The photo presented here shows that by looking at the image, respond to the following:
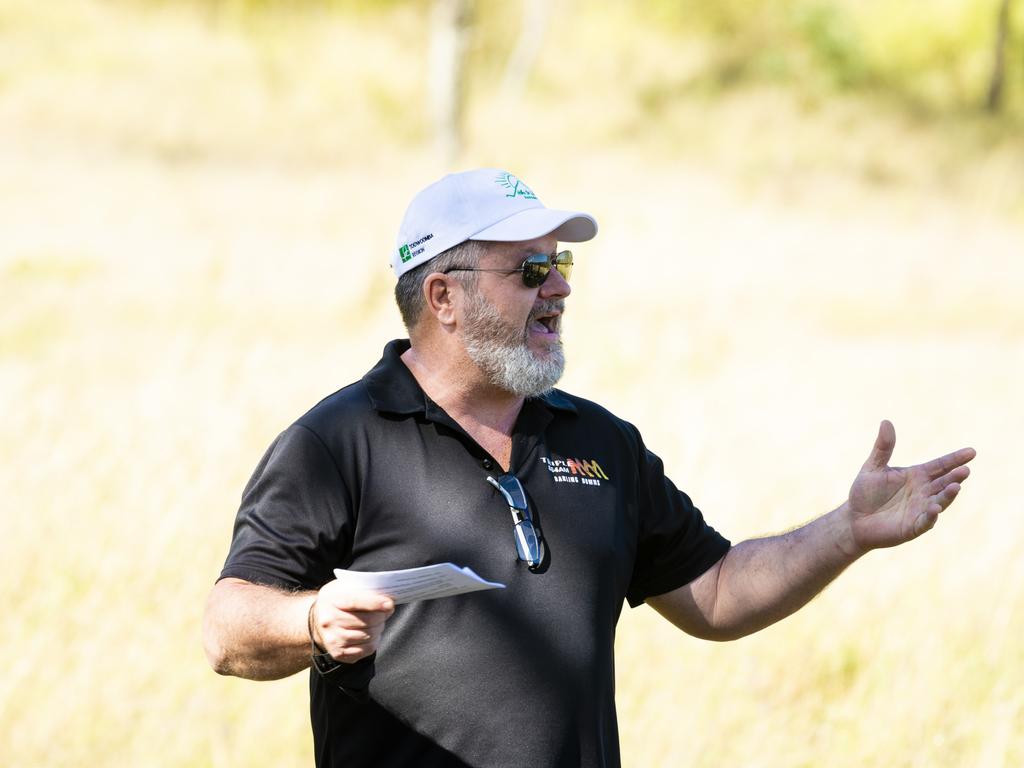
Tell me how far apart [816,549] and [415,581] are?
1.12 metres

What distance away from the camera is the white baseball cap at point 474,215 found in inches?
110

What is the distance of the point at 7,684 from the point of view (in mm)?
4668

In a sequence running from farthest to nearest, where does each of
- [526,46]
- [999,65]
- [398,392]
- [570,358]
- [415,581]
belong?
[526,46] < [999,65] < [570,358] < [398,392] < [415,581]

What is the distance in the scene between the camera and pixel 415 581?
A: 6.91ft

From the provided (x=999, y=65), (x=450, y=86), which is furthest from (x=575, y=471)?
Result: (x=999, y=65)

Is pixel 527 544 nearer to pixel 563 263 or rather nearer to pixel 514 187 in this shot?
pixel 563 263

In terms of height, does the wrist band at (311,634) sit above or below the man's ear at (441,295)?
below

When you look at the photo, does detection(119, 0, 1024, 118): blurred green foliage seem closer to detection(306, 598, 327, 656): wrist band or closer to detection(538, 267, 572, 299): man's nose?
detection(538, 267, 572, 299): man's nose

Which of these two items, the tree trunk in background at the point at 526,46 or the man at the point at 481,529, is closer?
the man at the point at 481,529

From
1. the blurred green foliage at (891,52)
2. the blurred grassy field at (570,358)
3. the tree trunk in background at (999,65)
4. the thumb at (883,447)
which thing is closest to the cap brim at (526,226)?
the thumb at (883,447)

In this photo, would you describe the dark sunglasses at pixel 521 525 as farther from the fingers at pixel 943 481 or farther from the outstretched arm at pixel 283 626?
the fingers at pixel 943 481

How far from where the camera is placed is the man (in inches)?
97.7

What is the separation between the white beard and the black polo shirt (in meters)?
0.13

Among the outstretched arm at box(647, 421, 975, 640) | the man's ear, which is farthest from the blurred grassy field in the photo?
the man's ear
